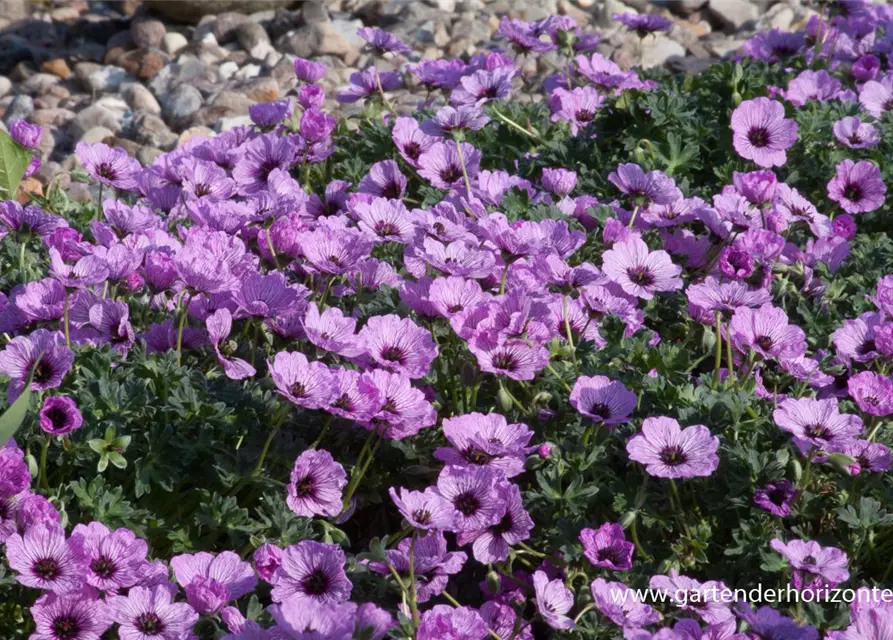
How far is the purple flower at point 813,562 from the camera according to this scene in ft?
6.32

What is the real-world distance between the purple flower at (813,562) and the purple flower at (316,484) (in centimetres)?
71

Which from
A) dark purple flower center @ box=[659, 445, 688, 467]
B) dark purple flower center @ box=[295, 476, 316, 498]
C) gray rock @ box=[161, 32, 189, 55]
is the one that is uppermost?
dark purple flower center @ box=[659, 445, 688, 467]

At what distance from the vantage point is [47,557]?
1.86 metres

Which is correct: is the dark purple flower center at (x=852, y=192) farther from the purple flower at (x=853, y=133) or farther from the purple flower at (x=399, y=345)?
the purple flower at (x=399, y=345)

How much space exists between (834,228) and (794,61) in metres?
1.22

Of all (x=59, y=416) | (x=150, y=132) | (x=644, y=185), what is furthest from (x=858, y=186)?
(x=150, y=132)

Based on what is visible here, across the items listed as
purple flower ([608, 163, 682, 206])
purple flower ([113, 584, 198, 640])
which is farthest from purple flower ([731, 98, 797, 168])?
purple flower ([113, 584, 198, 640])

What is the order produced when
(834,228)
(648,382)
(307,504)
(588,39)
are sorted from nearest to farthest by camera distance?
1. (307,504)
2. (648,382)
3. (834,228)
4. (588,39)

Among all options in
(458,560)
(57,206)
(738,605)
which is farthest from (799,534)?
(57,206)

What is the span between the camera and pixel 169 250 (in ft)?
8.25

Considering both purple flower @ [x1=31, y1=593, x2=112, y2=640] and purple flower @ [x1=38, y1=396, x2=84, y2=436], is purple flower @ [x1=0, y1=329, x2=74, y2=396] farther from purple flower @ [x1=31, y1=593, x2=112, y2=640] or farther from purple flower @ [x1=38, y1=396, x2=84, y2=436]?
purple flower @ [x1=31, y1=593, x2=112, y2=640]

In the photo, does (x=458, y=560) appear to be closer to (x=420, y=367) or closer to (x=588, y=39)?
(x=420, y=367)

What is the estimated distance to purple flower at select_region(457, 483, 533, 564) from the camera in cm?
200

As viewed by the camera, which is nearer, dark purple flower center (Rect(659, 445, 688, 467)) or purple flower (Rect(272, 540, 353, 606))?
purple flower (Rect(272, 540, 353, 606))
